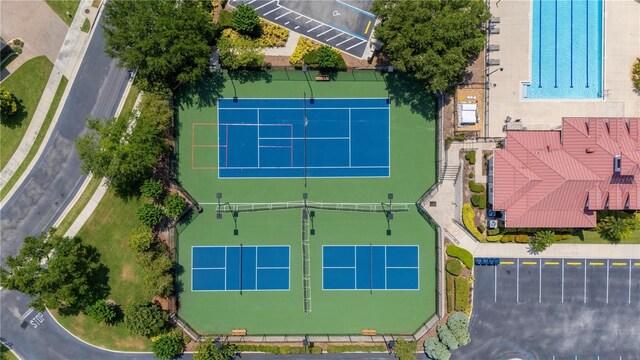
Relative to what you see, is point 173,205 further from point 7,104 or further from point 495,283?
point 495,283

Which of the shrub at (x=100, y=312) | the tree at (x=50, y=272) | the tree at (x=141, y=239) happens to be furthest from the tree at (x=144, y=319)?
the tree at (x=141, y=239)

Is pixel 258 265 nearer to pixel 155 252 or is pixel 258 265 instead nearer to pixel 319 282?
pixel 319 282

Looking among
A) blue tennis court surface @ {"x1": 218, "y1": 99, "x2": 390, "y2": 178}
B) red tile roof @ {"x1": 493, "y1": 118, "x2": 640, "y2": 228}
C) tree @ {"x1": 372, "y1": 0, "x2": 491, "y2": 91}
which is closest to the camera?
tree @ {"x1": 372, "y1": 0, "x2": 491, "y2": 91}

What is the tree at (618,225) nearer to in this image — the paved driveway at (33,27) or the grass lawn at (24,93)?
the paved driveway at (33,27)

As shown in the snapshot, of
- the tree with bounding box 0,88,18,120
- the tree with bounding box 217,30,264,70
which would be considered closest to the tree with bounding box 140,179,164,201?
the tree with bounding box 217,30,264,70

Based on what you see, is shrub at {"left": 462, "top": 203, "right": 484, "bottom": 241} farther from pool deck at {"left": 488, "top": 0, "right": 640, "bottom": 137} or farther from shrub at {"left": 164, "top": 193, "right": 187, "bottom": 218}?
shrub at {"left": 164, "top": 193, "right": 187, "bottom": 218}

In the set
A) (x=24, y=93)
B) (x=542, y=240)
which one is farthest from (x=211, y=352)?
(x=542, y=240)

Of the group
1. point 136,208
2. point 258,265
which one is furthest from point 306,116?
point 136,208
